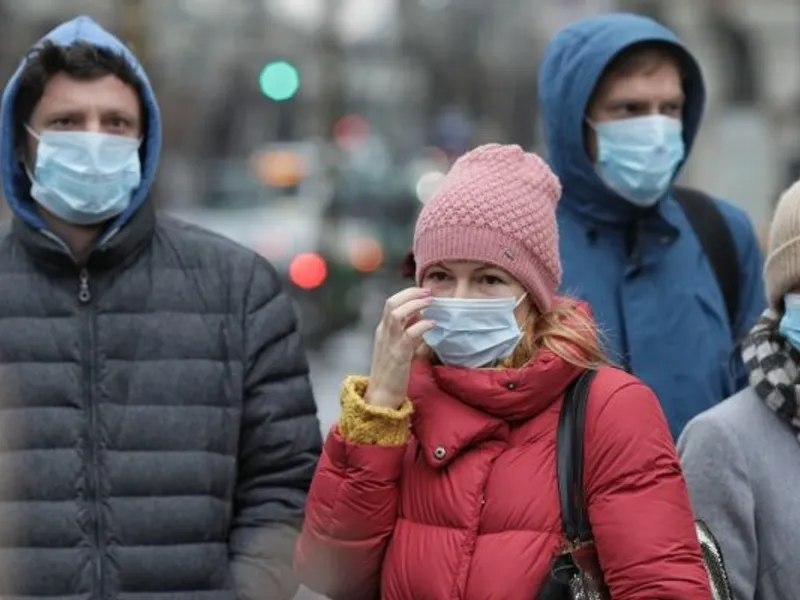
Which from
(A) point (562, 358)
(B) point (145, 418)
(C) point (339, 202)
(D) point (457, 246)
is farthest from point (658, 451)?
(C) point (339, 202)

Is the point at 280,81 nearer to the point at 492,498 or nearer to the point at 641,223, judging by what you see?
the point at 641,223

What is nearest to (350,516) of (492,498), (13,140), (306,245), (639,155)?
(492,498)

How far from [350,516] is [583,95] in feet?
5.70

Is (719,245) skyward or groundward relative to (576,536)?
skyward

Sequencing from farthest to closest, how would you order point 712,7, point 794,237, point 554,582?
point 712,7
point 794,237
point 554,582

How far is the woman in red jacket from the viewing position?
12.5ft

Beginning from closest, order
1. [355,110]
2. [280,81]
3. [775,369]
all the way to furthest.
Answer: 1. [775,369]
2. [280,81]
3. [355,110]

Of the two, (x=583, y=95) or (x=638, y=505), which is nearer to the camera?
(x=638, y=505)

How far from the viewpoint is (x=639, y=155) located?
519cm

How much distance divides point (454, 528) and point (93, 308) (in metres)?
1.10

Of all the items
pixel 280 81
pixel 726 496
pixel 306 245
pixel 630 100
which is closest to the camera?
pixel 726 496

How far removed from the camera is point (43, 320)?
4.48 meters

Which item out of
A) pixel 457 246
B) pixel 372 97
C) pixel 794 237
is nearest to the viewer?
pixel 457 246

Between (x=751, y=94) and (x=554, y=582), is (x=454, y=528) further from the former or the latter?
(x=751, y=94)
